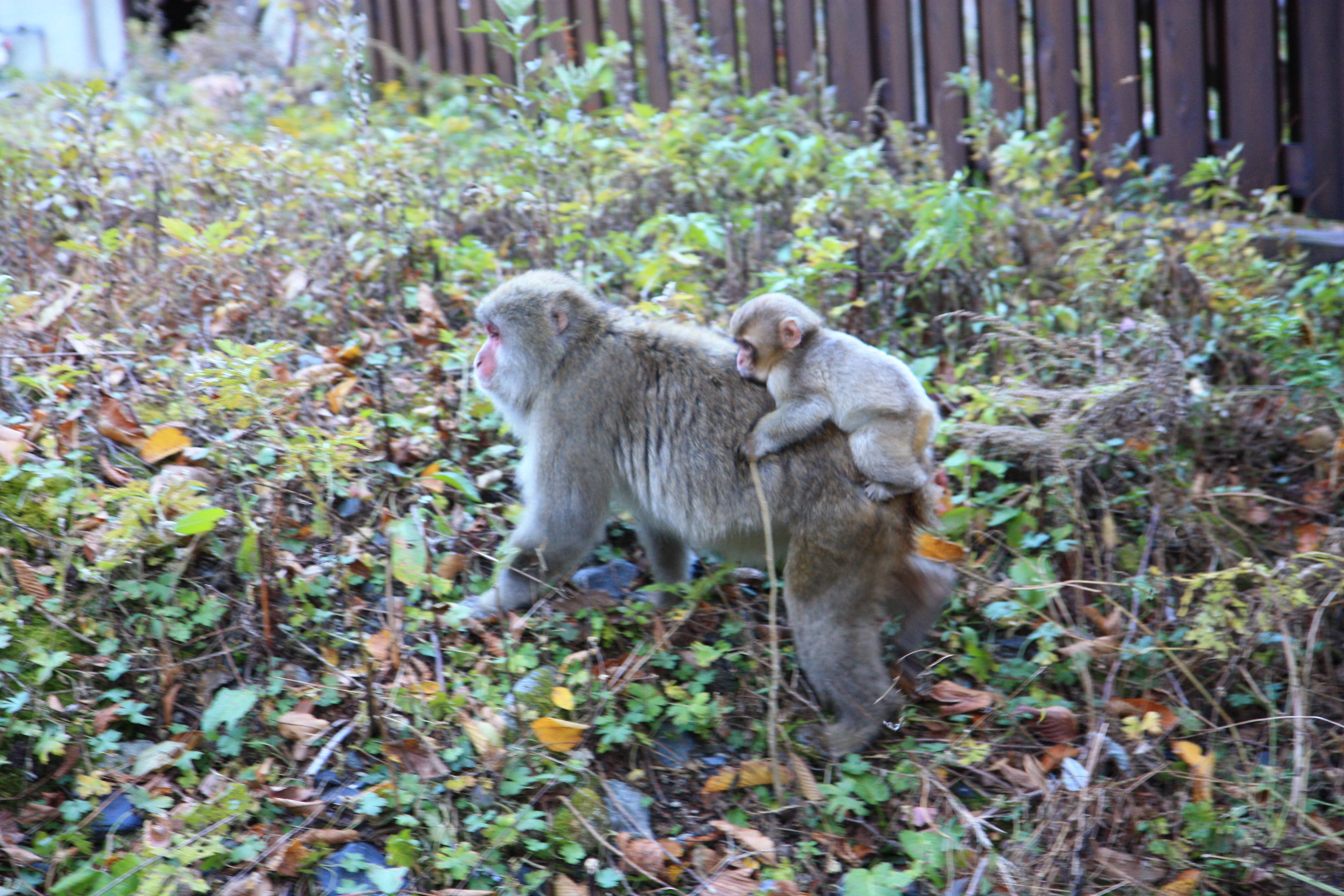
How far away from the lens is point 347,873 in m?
2.93

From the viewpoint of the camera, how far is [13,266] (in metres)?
4.88

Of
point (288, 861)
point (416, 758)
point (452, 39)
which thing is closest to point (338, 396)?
point (416, 758)

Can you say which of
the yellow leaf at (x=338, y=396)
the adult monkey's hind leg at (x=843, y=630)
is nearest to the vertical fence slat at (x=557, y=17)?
the yellow leaf at (x=338, y=396)

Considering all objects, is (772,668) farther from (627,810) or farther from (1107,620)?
(1107,620)

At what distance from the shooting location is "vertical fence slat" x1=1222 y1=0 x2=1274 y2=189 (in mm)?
5391

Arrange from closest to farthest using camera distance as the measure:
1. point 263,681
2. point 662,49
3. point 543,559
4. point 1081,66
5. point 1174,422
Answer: point 263,681
point 543,559
point 1174,422
point 1081,66
point 662,49

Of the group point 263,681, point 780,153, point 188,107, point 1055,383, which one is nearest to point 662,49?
point 780,153

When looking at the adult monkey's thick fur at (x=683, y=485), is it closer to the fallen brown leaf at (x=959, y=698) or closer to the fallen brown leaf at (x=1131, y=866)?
the fallen brown leaf at (x=959, y=698)

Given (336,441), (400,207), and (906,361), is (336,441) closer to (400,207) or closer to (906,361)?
(400,207)

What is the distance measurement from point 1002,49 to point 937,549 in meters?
3.76

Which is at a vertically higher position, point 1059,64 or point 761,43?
point 761,43

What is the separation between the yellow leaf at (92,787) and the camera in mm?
2924

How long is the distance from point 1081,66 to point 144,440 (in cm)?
530

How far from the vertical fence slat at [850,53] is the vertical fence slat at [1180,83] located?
1.68 meters
